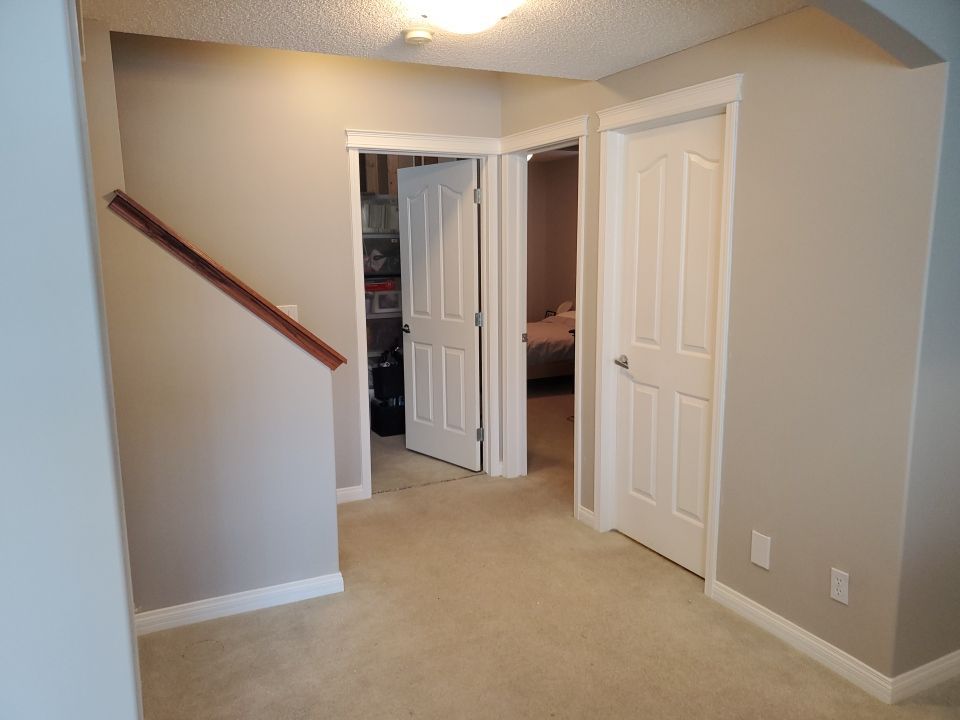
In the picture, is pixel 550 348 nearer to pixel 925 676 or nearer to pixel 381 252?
pixel 381 252

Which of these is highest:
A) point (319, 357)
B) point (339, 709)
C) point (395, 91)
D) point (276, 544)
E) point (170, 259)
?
point (395, 91)

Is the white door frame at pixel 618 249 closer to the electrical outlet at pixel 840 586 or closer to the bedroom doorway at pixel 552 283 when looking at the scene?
the electrical outlet at pixel 840 586

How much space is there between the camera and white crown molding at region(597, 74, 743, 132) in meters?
2.52

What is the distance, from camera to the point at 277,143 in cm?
351

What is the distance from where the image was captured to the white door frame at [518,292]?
3.55m

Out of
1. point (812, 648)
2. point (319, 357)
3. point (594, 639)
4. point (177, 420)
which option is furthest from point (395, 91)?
point (812, 648)

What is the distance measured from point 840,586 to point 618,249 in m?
1.68

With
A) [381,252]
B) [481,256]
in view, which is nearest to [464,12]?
[481,256]

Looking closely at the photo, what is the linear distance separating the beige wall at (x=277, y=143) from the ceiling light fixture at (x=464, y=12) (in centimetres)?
144

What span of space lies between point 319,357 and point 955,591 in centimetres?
235

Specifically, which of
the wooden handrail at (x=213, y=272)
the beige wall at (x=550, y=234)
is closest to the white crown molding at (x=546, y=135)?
the wooden handrail at (x=213, y=272)

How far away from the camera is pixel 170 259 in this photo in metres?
2.43

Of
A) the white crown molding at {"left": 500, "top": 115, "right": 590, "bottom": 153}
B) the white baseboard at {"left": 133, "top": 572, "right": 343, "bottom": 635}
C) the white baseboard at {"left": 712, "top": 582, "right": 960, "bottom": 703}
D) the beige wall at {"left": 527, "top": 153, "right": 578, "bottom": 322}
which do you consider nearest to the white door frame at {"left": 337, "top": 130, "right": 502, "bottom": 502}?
the white crown molding at {"left": 500, "top": 115, "right": 590, "bottom": 153}

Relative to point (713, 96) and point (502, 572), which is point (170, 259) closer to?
point (502, 572)
